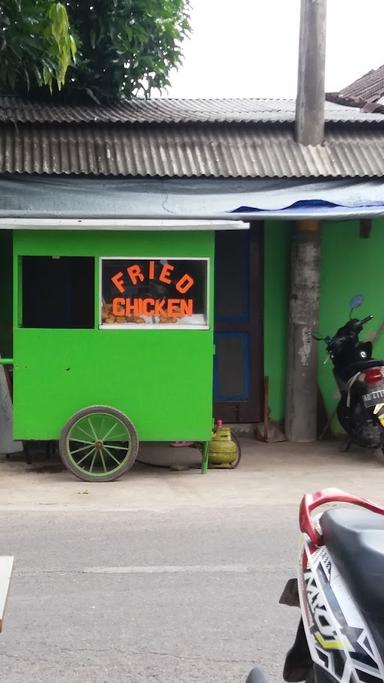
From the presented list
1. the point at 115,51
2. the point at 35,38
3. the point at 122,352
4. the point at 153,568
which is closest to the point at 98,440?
the point at 122,352

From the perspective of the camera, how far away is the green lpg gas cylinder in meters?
8.63

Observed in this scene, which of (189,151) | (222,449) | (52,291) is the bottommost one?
(222,449)

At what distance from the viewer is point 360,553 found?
2.71 metres

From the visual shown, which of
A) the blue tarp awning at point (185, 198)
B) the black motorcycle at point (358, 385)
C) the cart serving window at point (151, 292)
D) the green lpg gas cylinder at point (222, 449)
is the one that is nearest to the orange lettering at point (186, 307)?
the cart serving window at point (151, 292)

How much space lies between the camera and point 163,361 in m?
8.02

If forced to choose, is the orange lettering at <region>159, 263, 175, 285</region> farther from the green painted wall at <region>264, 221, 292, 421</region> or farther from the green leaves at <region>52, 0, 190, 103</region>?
the green leaves at <region>52, 0, 190, 103</region>

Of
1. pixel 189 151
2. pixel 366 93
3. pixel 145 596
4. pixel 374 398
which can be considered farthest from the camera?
pixel 366 93

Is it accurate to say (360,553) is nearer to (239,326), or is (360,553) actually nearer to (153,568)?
(153,568)

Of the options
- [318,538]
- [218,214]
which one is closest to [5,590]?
[318,538]

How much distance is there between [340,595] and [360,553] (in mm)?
141

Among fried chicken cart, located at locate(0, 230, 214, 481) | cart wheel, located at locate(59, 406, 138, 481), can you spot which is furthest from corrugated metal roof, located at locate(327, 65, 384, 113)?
cart wheel, located at locate(59, 406, 138, 481)

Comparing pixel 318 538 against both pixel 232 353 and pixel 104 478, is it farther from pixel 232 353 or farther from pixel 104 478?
pixel 232 353

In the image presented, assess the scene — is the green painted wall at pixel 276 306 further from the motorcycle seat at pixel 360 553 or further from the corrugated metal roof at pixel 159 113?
the motorcycle seat at pixel 360 553

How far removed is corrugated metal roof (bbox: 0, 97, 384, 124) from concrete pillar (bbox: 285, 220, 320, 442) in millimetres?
1207
